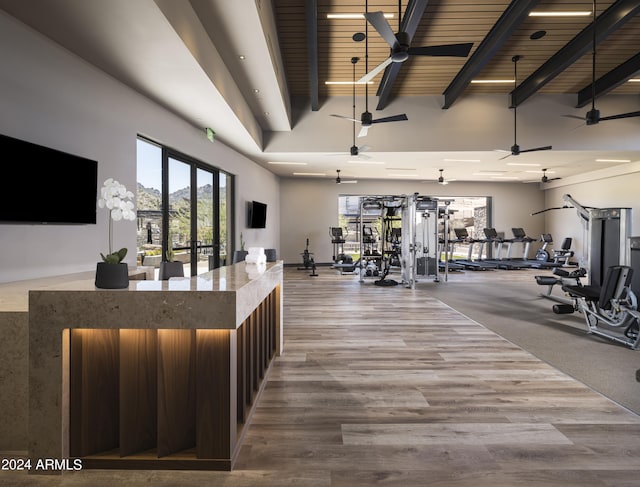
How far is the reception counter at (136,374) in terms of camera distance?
1.69 m

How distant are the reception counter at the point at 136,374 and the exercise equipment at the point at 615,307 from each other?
171 inches

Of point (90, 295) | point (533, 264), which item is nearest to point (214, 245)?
point (90, 295)

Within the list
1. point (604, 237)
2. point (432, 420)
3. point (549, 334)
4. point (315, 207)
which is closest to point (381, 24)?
point (432, 420)

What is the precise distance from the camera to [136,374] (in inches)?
71.7

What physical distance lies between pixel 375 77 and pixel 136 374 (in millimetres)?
6804

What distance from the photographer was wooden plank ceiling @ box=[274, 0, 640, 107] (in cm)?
481

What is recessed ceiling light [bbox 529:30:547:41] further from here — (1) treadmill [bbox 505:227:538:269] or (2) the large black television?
(1) treadmill [bbox 505:227:538:269]

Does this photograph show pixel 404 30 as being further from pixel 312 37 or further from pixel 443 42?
pixel 312 37

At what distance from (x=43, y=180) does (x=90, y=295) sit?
1.85m

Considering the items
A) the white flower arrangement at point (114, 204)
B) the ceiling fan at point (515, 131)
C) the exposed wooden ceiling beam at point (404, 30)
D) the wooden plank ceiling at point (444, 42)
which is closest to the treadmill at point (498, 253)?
the ceiling fan at point (515, 131)

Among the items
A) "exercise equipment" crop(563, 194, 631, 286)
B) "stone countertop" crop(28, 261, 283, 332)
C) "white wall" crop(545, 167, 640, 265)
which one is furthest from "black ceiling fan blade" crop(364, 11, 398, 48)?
"white wall" crop(545, 167, 640, 265)

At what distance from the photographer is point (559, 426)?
86.6 inches

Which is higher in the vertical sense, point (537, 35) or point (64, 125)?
point (537, 35)

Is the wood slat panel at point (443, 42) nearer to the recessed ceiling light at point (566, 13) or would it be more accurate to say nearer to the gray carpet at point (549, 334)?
the recessed ceiling light at point (566, 13)
